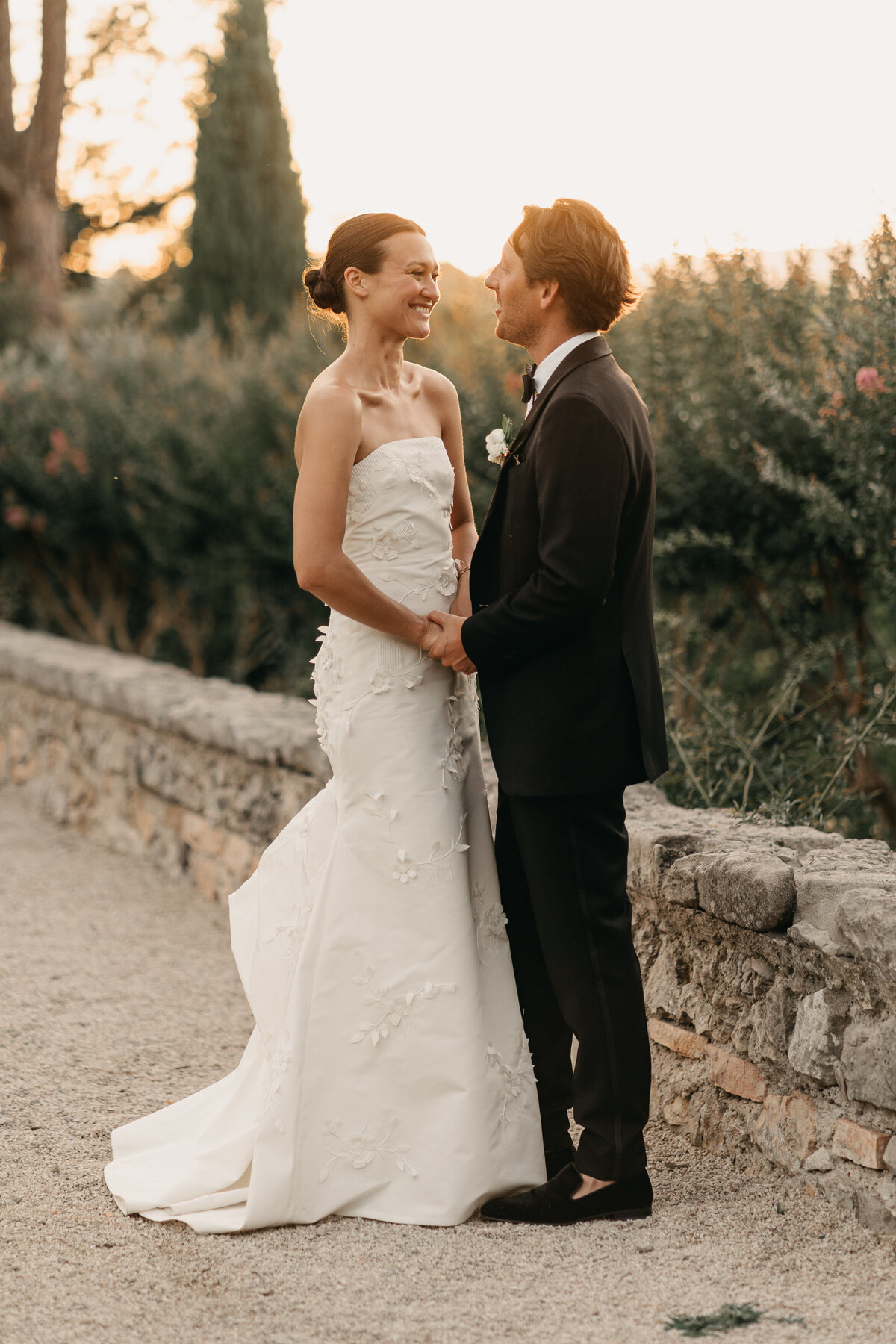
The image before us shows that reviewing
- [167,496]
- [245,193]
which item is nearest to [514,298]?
[167,496]

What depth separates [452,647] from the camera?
251cm

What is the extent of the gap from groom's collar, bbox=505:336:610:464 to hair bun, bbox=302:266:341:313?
1.79ft

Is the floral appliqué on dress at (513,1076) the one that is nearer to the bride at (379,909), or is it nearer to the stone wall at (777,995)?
the bride at (379,909)

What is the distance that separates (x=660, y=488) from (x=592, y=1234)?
3.59m

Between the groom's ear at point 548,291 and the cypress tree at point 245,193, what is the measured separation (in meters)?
10.8

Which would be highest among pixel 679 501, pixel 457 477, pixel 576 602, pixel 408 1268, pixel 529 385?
pixel 679 501

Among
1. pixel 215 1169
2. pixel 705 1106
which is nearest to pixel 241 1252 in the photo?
pixel 215 1169

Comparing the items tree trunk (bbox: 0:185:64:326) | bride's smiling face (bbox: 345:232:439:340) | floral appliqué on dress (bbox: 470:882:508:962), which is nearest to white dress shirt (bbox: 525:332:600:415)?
bride's smiling face (bbox: 345:232:439:340)

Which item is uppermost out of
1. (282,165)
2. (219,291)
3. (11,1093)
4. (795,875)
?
(282,165)

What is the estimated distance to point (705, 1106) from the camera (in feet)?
9.17

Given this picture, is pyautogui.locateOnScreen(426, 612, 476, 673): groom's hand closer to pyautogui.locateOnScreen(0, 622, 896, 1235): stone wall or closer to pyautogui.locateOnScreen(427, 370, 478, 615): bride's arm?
pyautogui.locateOnScreen(427, 370, 478, 615): bride's arm

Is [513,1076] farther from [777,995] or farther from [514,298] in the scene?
[514,298]

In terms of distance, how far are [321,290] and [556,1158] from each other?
6.42ft

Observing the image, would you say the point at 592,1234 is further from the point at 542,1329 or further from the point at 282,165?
the point at 282,165
